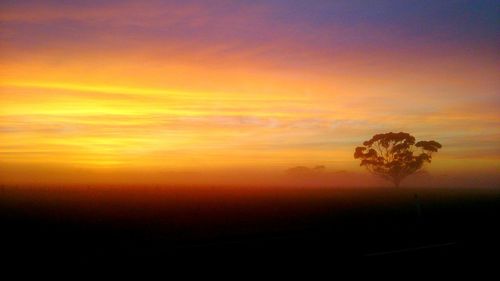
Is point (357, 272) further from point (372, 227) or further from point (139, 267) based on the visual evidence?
point (372, 227)

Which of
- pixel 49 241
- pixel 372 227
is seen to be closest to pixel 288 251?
pixel 372 227

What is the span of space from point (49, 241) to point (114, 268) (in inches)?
392

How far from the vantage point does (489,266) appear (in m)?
10.9

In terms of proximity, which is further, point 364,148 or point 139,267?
point 364,148

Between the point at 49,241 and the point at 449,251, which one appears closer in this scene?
the point at 449,251

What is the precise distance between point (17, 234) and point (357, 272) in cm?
1748

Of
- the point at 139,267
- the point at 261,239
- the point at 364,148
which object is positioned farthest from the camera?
the point at 364,148

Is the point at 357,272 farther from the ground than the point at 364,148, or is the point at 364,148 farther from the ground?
the point at 364,148

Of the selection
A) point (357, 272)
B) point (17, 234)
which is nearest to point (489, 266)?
point (357, 272)

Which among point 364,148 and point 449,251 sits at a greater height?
point 364,148

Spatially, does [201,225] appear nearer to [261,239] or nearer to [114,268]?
[261,239]

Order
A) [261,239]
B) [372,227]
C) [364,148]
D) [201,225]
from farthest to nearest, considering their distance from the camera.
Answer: [364,148]
[201,225]
[372,227]
[261,239]

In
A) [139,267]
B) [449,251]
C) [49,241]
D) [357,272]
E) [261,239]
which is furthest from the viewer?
[49,241]

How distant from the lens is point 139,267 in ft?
34.1
